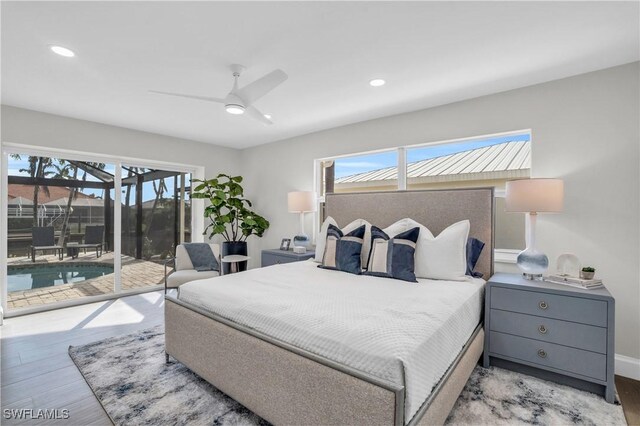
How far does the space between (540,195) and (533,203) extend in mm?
81

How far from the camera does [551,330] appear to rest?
2.25 metres

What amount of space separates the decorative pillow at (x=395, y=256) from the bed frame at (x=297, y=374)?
2.22ft

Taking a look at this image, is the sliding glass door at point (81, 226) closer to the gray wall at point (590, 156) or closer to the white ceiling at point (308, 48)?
the white ceiling at point (308, 48)

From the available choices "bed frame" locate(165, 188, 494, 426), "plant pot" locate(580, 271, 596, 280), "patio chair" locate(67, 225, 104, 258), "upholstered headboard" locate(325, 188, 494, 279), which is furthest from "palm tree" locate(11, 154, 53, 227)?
"plant pot" locate(580, 271, 596, 280)

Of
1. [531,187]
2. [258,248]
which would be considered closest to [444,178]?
[531,187]

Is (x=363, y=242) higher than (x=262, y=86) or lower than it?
lower

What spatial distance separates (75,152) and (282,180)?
288 centimetres

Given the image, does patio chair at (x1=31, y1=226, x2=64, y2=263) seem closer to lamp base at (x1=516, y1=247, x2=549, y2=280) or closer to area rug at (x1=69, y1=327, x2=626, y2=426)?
area rug at (x1=69, y1=327, x2=626, y2=426)

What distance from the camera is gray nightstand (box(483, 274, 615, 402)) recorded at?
2086mm

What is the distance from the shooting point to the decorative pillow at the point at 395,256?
2605 millimetres

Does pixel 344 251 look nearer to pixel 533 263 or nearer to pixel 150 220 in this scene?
pixel 533 263

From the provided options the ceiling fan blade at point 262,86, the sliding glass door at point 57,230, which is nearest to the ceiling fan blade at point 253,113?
the ceiling fan blade at point 262,86

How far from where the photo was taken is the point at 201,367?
211 centimetres

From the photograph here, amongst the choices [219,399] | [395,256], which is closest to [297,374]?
[219,399]
